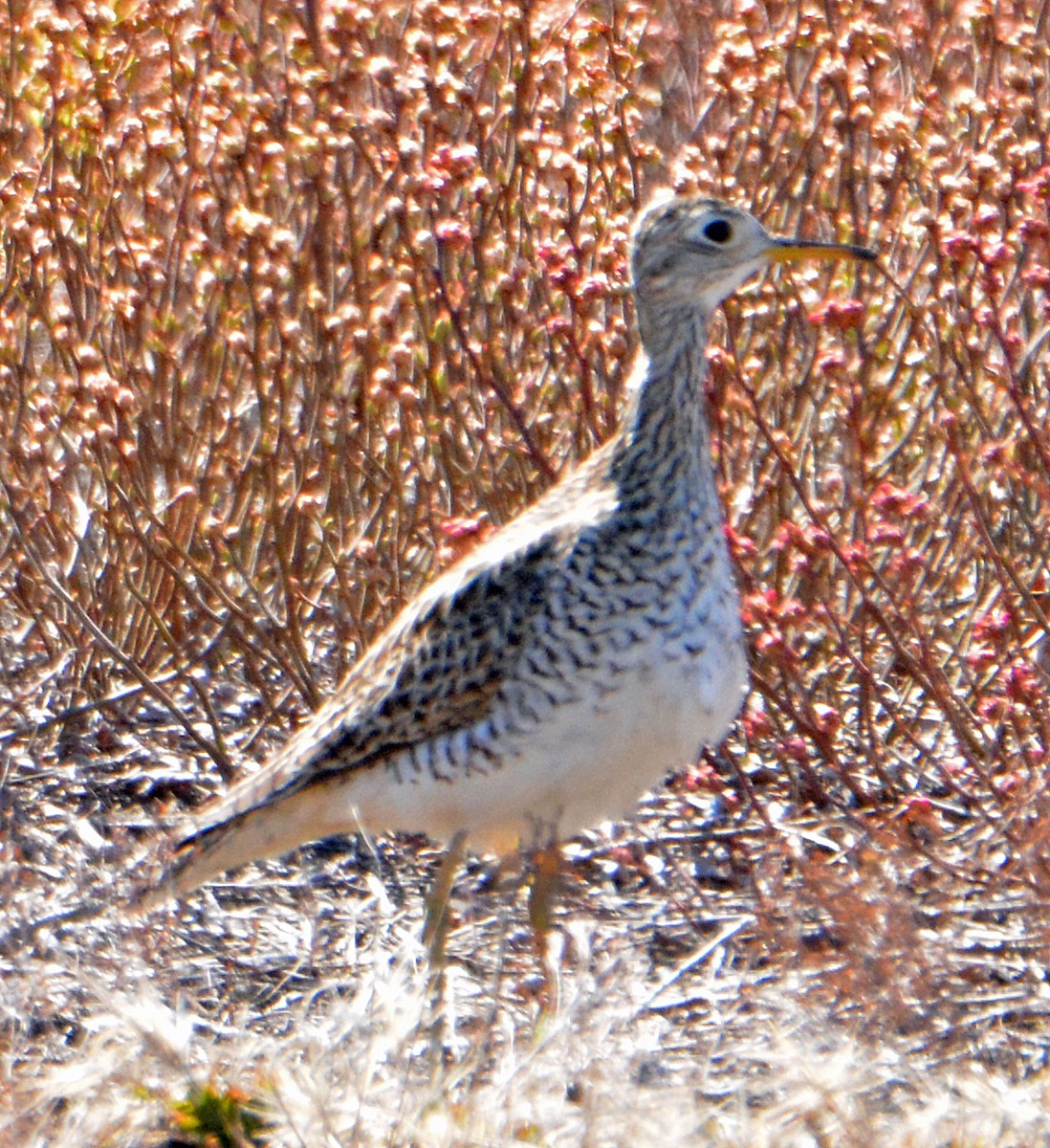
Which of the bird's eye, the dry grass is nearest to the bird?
the bird's eye

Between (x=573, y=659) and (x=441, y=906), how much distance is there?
0.76 m

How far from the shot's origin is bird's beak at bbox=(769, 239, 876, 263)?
179 inches

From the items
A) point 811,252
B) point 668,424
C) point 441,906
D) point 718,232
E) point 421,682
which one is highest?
point 718,232

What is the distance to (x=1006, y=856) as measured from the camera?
5.31m

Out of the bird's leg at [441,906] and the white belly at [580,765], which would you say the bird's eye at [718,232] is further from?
the bird's leg at [441,906]

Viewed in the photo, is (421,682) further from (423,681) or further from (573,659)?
(573,659)

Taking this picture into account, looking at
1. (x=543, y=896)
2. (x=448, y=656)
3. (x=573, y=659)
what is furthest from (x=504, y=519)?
(x=573, y=659)

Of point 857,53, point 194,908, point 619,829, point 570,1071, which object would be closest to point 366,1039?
point 570,1071

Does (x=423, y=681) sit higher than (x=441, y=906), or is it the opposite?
(x=423, y=681)

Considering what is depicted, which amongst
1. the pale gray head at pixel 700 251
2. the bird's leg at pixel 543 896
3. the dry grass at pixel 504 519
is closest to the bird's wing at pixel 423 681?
the dry grass at pixel 504 519

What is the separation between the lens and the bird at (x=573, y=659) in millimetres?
4383

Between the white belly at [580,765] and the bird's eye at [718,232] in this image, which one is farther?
the bird's eye at [718,232]

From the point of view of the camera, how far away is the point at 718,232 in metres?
4.67

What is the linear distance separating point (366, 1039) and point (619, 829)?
81.5 inches
